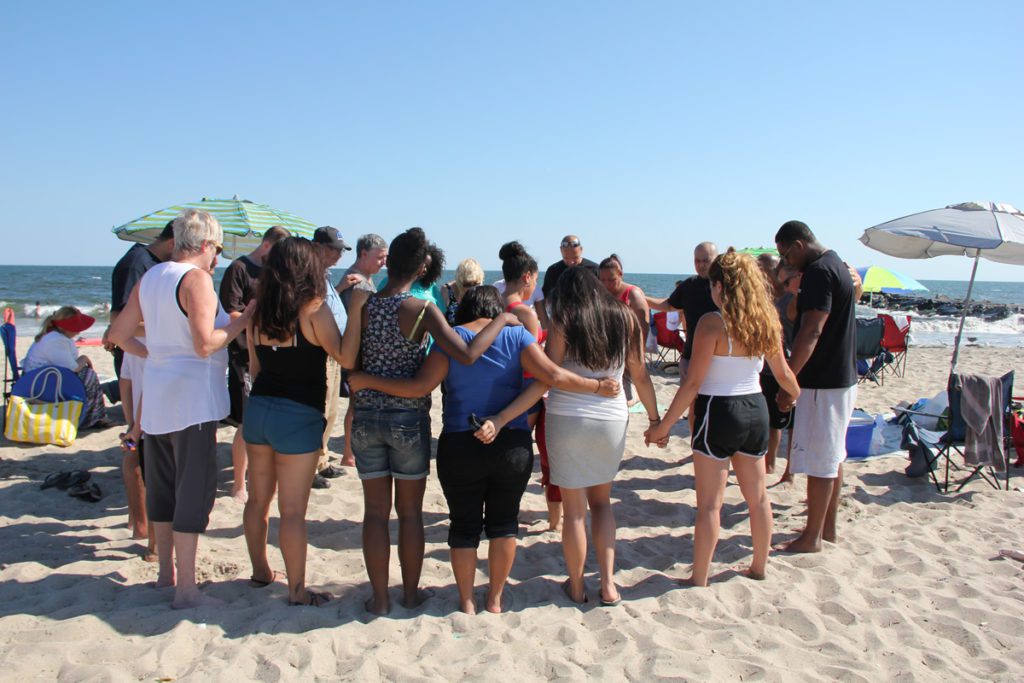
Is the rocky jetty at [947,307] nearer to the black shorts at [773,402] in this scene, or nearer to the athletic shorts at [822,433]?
the black shorts at [773,402]

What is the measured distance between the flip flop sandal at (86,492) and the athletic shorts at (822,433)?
4.57 m

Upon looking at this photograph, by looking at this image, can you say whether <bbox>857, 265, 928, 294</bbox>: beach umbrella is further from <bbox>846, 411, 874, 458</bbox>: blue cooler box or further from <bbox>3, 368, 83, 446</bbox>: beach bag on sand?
<bbox>3, 368, 83, 446</bbox>: beach bag on sand

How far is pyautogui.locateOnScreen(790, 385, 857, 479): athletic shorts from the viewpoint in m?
3.82

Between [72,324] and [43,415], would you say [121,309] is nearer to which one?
[43,415]

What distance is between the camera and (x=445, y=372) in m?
2.88

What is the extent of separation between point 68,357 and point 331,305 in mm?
3714

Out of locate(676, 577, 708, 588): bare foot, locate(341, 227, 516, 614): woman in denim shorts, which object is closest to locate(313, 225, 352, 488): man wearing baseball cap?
locate(341, 227, 516, 614): woman in denim shorts

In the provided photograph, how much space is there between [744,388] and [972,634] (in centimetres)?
147

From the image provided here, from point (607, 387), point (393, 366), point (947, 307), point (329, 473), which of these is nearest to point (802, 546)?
point (607, 387)

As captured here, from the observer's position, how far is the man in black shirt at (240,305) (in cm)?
411

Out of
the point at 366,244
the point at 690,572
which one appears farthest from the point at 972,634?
the point at 366,244

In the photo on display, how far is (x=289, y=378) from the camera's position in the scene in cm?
293

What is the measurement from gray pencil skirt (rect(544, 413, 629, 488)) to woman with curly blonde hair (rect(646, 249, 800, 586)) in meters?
0.35

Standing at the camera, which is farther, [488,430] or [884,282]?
[884,282]
